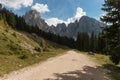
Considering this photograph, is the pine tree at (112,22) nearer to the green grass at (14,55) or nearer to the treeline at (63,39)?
the green grass at (14,55)

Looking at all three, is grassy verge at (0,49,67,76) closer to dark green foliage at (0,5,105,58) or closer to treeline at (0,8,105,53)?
treeline at (0,8,105,53)

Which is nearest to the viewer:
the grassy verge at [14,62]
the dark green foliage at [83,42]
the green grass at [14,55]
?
the grassy verge at [14,62]

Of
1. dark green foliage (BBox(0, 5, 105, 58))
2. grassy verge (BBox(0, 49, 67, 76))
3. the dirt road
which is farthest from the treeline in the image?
the dirt road

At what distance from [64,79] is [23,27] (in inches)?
5709

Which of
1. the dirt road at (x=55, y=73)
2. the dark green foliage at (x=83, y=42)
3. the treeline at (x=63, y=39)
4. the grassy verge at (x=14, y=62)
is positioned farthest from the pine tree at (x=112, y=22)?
the dark green foliage at (x=83, y=42)

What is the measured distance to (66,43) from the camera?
184000 mm

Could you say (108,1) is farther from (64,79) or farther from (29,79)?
(29,79)

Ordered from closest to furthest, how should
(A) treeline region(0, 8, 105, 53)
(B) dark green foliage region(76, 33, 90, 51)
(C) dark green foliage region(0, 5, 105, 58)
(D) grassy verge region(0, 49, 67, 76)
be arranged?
(D) grassy verge region(0, 49, 67, 76) < (A) treeline region(0, 8, 105, 53) < (C) dark green foliage region(0, 5, 105, 58) < (B) dark green foliage region(76, 33, 90, 51)

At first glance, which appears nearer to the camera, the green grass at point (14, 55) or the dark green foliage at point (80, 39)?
the green grass at point (14, 55)

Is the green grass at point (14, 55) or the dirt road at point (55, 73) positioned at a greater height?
the green grass at point (14, 55)

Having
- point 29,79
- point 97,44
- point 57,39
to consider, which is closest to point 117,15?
point 29,79

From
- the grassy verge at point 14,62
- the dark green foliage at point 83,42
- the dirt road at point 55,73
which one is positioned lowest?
the dirt road at point 55,73

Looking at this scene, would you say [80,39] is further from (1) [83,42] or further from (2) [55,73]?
(2) [55,73]

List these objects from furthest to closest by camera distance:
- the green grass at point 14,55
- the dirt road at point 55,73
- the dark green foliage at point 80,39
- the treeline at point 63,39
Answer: the dark green foliage at point 80,39 → the treeline at point 63,39 → the green grass at point 14,55 → the dirt road at point 55,73
